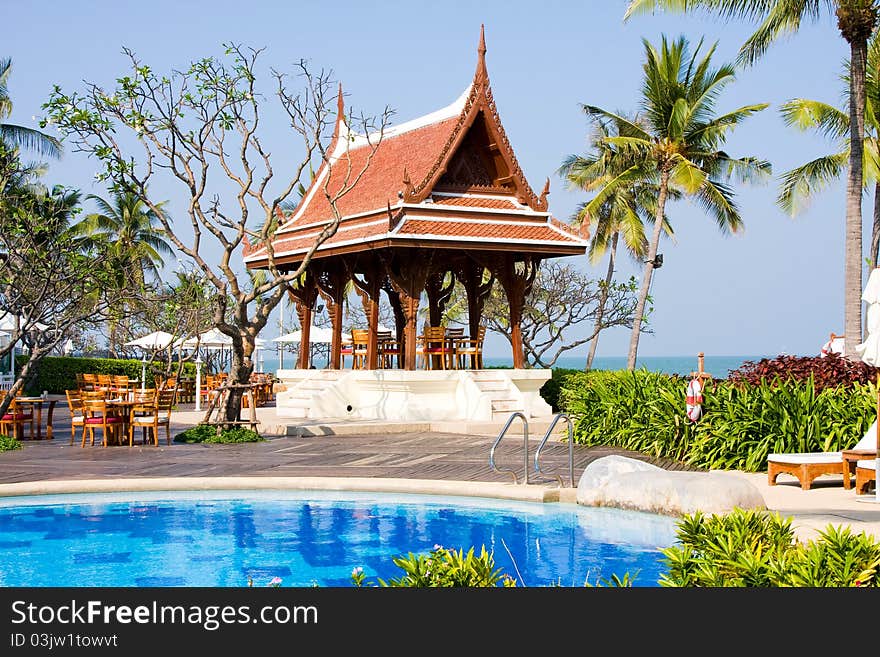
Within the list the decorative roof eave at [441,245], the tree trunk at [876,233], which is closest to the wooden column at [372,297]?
the decorative roof eave at [441,245]

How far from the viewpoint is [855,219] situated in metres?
19.7

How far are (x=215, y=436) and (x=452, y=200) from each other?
7.38 meters

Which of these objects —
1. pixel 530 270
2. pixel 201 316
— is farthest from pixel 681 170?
pixel 201 316

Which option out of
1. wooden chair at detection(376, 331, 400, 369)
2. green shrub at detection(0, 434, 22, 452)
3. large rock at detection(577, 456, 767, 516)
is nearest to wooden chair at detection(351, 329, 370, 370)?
wooden chair at detection(376, 331, 400, 369)

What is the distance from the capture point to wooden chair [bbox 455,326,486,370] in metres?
22.8

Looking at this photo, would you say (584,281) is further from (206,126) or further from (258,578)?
(258,578)

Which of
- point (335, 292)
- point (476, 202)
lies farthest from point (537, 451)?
point (335, 292)

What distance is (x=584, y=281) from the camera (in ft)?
123

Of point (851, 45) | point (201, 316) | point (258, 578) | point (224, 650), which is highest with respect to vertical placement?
point (851, 45)

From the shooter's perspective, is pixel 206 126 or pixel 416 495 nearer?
pixel 416 495

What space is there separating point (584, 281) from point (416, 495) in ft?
87.3

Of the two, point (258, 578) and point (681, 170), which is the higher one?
point (681, 170)

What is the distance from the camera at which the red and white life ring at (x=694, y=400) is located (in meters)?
13.6

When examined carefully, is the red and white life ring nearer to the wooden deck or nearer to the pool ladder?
the wooden deck
